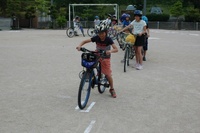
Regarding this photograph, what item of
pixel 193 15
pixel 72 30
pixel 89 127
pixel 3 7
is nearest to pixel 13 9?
pixel 3 7

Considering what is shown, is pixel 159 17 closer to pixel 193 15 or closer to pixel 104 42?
pixel 193 15

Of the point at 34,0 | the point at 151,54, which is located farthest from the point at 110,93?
the point at 34,0

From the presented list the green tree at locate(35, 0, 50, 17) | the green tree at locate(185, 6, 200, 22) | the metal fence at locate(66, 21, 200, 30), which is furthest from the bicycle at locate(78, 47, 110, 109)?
the green tree at locate(185, 6, 200, 22)

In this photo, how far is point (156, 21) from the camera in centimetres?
4300

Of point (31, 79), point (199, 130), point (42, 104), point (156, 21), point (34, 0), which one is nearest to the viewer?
point (199, 130)

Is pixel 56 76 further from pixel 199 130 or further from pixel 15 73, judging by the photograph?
pixel 199 130

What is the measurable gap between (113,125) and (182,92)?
275 centimetres

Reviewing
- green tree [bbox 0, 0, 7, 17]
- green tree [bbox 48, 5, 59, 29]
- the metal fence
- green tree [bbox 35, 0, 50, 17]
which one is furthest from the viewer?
green tree [bbox 0, 0, 7, 17]

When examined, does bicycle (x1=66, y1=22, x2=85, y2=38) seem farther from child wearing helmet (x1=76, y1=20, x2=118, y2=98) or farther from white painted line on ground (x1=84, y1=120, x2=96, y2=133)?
white painted line on ground (x1=84, y1=120, x2=96, y2=133)

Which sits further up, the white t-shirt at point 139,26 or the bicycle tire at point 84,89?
the white t-shirt at point 139,26

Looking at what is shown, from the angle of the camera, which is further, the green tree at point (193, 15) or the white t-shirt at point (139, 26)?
the green tree at point (193, 15)

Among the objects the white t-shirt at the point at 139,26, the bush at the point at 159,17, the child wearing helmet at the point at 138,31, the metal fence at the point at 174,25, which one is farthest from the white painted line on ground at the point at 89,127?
the bush at the point at 159,17

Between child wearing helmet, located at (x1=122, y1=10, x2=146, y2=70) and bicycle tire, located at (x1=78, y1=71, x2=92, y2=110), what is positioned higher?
child wearing helmet, located at (x1=122, y1=10, x2=146, y2=70)

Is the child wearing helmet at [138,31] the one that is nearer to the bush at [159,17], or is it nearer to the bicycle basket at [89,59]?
the bicycle basket at [89,59]
